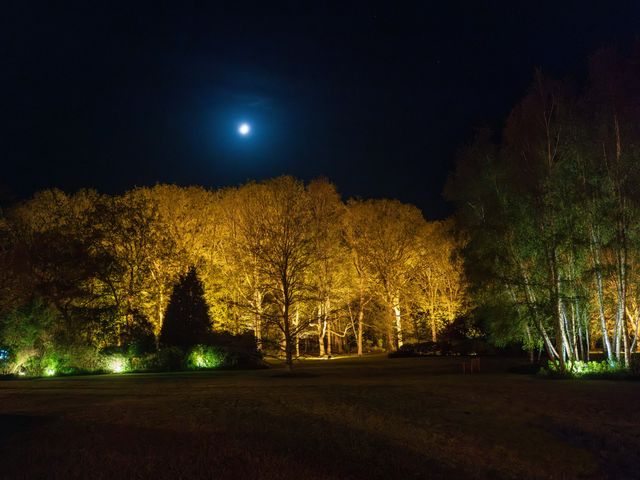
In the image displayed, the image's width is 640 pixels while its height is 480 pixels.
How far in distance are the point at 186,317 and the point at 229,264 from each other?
24.1 feet

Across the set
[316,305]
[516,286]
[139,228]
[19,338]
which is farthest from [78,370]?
[516,286]

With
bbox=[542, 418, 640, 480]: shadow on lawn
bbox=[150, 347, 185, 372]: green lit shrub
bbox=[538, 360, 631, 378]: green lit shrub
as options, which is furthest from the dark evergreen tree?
bbox=[542, 418, 640, 480]: shadow on lawn

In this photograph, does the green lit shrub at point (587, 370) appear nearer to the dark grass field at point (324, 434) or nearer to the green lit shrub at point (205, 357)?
the dark grass field at point (324, 434)

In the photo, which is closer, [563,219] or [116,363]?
[563,219]

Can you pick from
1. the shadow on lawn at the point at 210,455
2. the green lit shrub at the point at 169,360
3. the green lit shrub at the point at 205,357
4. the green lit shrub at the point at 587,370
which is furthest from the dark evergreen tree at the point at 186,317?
the shadow on lawn at the point at 210,455

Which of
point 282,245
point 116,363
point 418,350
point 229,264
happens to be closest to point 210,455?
point 282,245

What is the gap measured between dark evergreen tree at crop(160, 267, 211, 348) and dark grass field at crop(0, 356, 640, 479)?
1713 centimetres

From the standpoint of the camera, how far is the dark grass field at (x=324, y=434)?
8500 millimetres

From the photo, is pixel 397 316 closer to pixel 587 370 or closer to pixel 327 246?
pixel 327 246

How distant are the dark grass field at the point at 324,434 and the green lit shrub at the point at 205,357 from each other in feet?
50.8

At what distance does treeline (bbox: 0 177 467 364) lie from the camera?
1175 inches

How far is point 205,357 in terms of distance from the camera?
32.5m

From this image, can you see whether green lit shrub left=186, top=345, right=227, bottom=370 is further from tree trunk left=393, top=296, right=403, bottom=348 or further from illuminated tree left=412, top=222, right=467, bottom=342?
illuminated tree left=412, top=222, right=467, bottom=342

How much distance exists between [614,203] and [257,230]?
18.8m
